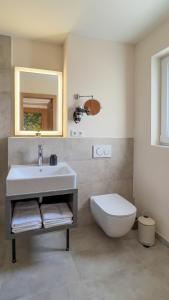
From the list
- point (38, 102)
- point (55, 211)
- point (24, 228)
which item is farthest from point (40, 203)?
point (38, 102)

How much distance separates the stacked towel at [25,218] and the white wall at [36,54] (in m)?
1.56

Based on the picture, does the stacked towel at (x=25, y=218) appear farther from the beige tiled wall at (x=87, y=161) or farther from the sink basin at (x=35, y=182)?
the beige tiled wall at (x=87, y=161)

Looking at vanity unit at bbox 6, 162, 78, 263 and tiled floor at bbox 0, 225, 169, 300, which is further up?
vanity unit at bbox 6, 162, 78, 263

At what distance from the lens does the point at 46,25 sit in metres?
2.00

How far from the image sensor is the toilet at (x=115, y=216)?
1.77 m

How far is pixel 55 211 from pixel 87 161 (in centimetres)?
72

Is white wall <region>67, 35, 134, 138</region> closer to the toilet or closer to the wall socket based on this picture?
the wall socket

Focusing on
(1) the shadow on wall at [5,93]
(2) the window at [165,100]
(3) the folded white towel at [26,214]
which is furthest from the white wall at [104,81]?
(3) the folded white towel at [26,214]

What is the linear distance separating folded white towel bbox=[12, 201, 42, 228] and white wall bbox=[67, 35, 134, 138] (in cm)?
93

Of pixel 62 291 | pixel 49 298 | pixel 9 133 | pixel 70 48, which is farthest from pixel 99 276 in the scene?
pixel 70 48

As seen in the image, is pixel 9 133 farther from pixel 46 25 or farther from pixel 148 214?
pixel 148 214

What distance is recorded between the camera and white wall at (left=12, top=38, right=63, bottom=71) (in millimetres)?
2227

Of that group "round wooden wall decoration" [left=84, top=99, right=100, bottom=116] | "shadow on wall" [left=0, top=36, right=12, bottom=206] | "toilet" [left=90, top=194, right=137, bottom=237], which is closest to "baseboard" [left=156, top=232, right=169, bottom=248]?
"toilet" [left=90, top=194, right=137, bottom=237]

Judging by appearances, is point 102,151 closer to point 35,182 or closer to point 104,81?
point 104,81
